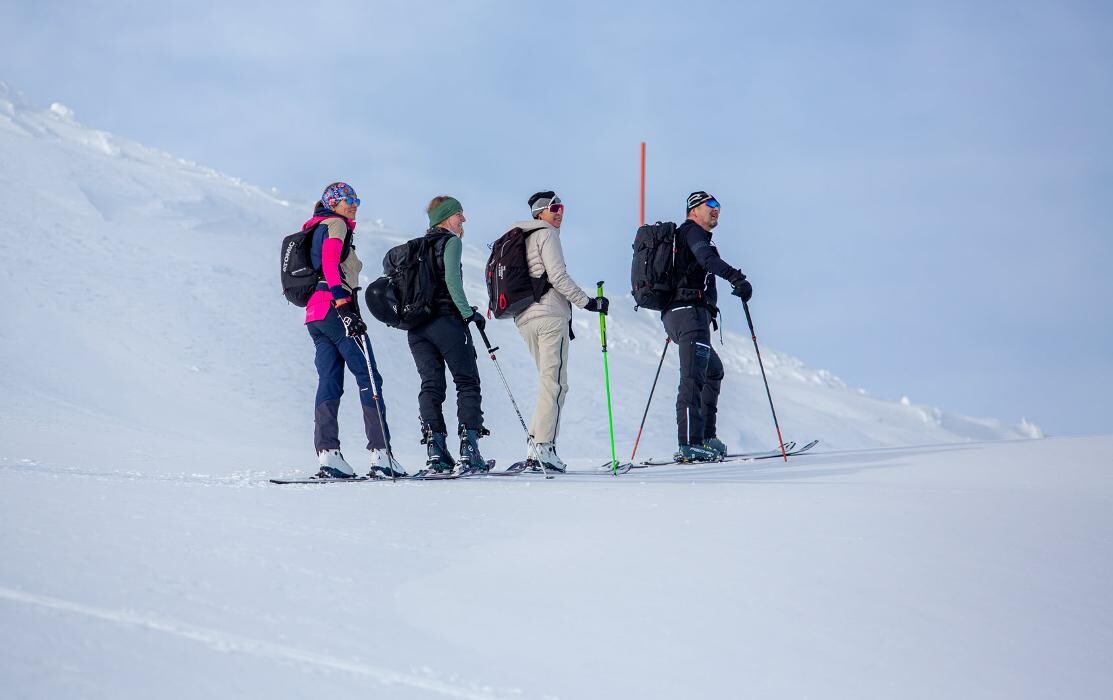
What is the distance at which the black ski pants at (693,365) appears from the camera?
945cm

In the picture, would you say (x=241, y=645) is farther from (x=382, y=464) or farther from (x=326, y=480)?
(x=382, y=464)

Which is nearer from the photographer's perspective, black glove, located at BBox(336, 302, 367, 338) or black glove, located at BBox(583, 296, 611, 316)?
black glove, located at BBox(336, 302, 367, 338)

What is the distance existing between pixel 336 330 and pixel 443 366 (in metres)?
1.00

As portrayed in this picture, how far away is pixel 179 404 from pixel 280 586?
41.4ft

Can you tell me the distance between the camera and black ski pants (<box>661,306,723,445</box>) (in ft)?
31.0

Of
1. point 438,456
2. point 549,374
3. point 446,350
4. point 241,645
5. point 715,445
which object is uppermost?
point 446,350

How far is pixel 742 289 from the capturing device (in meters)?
9.17

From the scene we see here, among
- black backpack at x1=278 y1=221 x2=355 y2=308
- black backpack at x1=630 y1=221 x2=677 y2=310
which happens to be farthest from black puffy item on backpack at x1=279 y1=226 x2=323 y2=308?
black backpack at x1=630 y1=221 x2=677 y2=310

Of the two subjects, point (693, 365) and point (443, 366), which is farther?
point (693, 365)

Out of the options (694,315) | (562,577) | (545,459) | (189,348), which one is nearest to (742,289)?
(694,315)

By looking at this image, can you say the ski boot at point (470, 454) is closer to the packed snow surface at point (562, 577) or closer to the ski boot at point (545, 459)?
the ski boot at point (545, 459)

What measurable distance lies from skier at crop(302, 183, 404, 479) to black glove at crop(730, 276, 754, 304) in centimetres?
329

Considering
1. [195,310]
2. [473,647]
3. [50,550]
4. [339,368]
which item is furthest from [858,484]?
[195,310]

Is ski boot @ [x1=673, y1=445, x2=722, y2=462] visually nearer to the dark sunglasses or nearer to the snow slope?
the dark sunglasses
